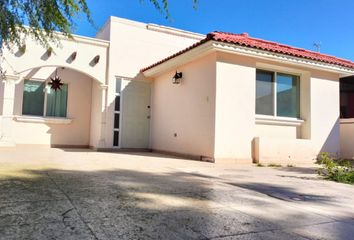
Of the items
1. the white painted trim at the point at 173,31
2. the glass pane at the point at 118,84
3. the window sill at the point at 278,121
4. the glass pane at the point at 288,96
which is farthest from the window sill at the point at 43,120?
the glass pane at the point at 288,96

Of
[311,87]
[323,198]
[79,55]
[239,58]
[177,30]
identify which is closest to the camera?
[323,198]

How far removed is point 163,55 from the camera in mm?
12594

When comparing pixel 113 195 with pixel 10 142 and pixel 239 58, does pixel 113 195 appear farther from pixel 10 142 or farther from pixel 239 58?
pixel 10 142

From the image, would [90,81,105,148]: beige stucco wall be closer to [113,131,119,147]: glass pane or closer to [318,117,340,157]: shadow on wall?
[113,131,119,147]: glass pane

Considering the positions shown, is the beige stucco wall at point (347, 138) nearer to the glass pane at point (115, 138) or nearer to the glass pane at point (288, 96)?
the glass pane at point (288, 96)

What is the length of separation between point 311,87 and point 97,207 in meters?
8.53

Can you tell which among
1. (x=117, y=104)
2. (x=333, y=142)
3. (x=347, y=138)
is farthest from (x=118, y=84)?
(x=347, y=138)

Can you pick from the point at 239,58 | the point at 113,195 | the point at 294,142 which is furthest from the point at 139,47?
the point at 113,195

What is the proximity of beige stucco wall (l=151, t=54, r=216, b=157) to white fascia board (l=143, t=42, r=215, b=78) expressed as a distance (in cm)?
18

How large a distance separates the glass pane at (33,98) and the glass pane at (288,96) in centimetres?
844

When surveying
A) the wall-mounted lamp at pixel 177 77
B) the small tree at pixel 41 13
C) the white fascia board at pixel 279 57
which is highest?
the white fascia board at pixel 279 57

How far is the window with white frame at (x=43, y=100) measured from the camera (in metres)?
11.5

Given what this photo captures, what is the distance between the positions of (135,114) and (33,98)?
12.4ft

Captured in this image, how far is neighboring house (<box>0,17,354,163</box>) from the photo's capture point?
847cm
